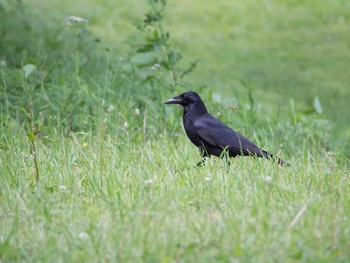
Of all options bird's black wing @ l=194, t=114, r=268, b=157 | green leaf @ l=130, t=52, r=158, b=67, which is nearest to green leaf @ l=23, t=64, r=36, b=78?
green leaf @ l=130, t=52, r=158, b=67

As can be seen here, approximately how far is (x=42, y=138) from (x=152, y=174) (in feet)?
5.55

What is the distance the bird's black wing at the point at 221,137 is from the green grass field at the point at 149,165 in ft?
0.54

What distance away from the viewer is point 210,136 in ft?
20.6

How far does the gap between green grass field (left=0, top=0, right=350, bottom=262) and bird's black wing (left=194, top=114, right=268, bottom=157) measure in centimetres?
16

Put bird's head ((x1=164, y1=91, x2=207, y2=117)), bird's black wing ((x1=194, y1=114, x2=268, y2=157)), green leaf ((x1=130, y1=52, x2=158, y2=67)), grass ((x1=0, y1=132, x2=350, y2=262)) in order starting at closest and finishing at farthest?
grass ((x1=0, y1=132, x2=350, y2=262)) < bird's black wing ((x1=194, y1=114, x2=268, y2=157)) < bird's head ((x1=164, y1=91, x2=207, y2=117)) < green leaf ((x1=130, y1=52, x2=158, y2=67))

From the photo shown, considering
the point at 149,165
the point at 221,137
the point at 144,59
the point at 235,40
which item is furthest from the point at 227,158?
the point at 235,40

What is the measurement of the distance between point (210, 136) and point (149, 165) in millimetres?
929

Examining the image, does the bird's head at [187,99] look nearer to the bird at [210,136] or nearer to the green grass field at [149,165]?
the bird at [210,136]

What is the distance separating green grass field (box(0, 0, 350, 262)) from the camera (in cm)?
390

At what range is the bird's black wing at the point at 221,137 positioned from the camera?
6092 mm

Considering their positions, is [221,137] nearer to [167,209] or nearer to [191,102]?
[191,102]

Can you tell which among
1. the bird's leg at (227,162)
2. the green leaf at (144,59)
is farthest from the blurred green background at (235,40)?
the bird's leg at (227,162)

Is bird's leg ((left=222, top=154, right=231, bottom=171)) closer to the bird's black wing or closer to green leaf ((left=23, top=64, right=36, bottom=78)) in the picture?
the bird's black wing

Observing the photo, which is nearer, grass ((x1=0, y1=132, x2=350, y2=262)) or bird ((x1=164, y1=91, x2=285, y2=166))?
grass ((x1=0, y1=132, x2=350, y2=262))
